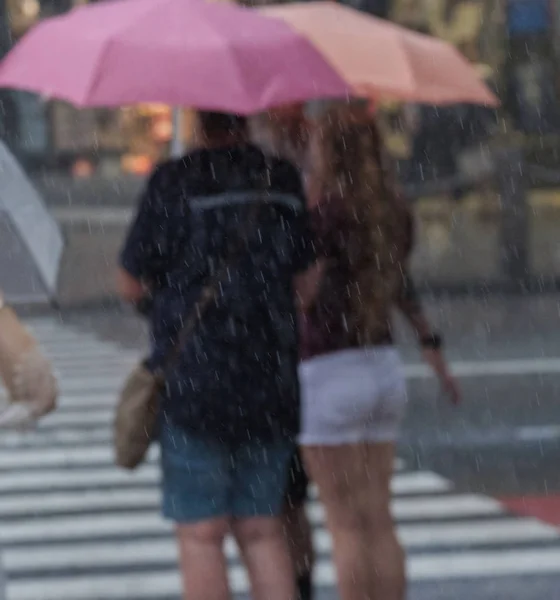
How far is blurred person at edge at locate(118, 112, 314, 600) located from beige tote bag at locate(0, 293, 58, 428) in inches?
36.0

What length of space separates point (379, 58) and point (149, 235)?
1229mm

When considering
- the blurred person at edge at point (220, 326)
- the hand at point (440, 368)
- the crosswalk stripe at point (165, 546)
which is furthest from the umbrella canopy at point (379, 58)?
the crosswalk stripe at point (165, 546)

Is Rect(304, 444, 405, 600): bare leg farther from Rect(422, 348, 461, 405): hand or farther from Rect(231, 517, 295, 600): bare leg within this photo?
Rect(422, 348, 461, 405): hand

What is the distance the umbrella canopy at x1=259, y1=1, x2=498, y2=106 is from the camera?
4867 millimetres

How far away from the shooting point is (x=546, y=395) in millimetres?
11406

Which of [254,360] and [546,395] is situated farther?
[546,395]

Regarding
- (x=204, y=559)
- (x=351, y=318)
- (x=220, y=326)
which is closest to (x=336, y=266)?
(x=351, y=318)

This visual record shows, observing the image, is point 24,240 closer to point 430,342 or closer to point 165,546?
point 430,342

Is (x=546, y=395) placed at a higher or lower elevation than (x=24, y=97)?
higher

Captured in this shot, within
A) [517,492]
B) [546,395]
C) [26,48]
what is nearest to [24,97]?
[546,395]

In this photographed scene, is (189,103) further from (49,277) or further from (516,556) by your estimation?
(516,556)

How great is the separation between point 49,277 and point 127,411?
0.69m

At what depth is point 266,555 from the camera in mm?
4254

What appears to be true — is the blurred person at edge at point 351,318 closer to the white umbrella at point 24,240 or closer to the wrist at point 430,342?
the wrist at point 430,342
